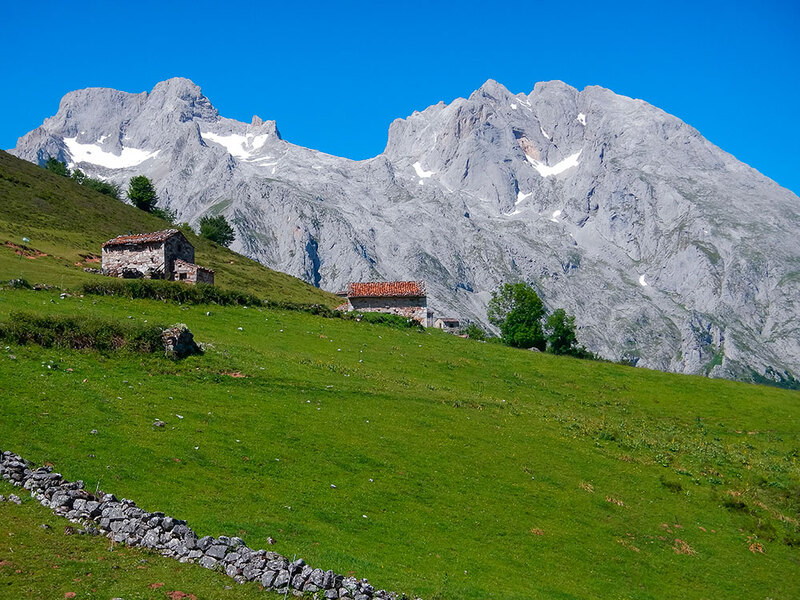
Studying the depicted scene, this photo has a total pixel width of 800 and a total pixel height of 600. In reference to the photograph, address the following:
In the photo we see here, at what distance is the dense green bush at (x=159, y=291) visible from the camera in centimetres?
4917

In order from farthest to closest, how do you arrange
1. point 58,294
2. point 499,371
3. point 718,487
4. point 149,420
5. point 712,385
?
point 712,385 → point 499,371 → point 58,294 → point 718,487 → point 149,420

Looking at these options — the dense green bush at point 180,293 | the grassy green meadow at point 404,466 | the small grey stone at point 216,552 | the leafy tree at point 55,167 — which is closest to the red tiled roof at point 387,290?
the dense green bush at point 180,293

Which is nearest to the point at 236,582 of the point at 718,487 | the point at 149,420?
the point at 149,420

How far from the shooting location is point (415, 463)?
29.7m

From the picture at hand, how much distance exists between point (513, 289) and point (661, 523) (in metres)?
65.1

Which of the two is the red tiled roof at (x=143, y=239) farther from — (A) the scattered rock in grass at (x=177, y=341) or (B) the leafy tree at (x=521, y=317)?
(B) the leafy tree at (x=521, y=317)

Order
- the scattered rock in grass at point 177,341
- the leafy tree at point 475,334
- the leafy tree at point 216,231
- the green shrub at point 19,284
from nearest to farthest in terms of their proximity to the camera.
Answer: the scattered rock in grass at point 177,341
the green shrub at point 19,284
the leafy tree at point 475,334
the leafy tree at point 216,231

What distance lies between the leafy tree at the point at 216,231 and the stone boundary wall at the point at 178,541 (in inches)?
4682

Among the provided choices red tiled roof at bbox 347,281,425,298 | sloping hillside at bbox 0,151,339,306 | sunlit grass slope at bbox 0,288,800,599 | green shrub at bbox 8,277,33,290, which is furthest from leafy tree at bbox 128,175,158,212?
sunlit grass slope at bbox 0,288,800,599

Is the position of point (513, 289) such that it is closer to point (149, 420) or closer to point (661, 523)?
point (661, 523)

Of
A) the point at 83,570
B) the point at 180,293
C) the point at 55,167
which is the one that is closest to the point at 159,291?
the point at 180,293

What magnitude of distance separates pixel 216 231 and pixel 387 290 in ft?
253

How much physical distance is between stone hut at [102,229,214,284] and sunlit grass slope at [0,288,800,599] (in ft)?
47.2

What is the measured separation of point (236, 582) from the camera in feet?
53.9
